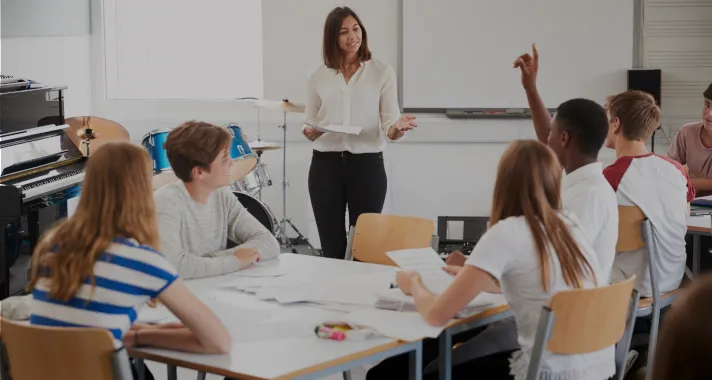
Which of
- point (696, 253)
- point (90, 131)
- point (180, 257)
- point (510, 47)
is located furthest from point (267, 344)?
point (510, 47)

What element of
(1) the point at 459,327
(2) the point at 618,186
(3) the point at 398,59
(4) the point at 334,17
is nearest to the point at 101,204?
(1) the point at 459,327

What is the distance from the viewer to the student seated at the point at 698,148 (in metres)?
4.37

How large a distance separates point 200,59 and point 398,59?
4.79 feet

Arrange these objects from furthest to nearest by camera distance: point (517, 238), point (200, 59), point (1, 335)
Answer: point (200, 59) → point (517, 238) → point (1, 335)

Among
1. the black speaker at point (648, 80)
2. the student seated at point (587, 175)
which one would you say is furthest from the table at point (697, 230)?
the black speaker at point (648, 80)

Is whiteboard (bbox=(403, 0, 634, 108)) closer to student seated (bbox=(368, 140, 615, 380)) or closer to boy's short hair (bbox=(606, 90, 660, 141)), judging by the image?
boy's short hair (bbox=(606, 90, 660, 141))

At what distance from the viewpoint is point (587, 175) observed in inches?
110

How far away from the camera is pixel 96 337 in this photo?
1.96m

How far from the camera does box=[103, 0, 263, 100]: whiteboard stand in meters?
6.58

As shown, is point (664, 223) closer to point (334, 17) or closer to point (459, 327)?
point (459, 327)

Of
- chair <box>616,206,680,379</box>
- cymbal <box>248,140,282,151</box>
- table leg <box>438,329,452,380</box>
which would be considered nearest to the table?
chair <box>616,206,680,379</box>

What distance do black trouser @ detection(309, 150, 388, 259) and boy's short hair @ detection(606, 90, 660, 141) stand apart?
1.22 metres

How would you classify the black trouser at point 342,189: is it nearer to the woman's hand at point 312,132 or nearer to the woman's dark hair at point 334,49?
the woman's hand at point 312,132

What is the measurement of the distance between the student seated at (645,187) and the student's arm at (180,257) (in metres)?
1.45
